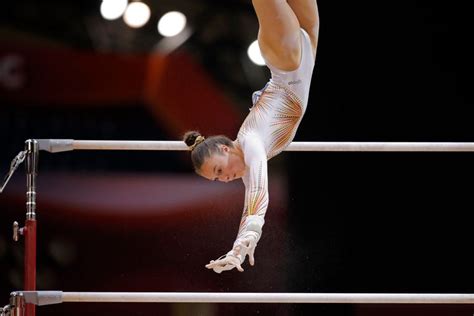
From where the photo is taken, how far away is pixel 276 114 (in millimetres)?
3260

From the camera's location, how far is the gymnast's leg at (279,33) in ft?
10.4

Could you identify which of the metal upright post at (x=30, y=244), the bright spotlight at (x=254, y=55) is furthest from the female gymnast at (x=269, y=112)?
the bright spotlight at (x=254, y=55)

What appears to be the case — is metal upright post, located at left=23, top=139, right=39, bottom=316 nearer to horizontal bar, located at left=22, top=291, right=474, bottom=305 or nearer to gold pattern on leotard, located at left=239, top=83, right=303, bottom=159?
horizontal bar, located at left=22, top=291, right=474, bottom=305

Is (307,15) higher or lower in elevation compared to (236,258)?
higher

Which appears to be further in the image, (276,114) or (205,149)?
(276,114)

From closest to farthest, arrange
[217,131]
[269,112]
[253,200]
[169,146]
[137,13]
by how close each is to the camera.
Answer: [253,200]
[269,112]
[169,146]
[217,131]
[137,13]

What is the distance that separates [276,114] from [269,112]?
0.03m

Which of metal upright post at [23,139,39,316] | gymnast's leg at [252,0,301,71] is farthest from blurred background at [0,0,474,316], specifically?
gymnast's leg at [252,0,301,71]

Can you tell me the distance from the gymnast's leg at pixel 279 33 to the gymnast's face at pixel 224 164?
1.36 feet

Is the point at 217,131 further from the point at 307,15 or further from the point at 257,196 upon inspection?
the point at 257,196

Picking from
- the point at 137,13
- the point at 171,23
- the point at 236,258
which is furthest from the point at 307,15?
the point at 137,13

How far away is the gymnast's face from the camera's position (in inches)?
122

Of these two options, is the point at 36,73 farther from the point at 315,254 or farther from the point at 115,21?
the point at 315,254

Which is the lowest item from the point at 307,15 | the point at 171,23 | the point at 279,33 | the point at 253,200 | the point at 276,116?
the point at 253,200
